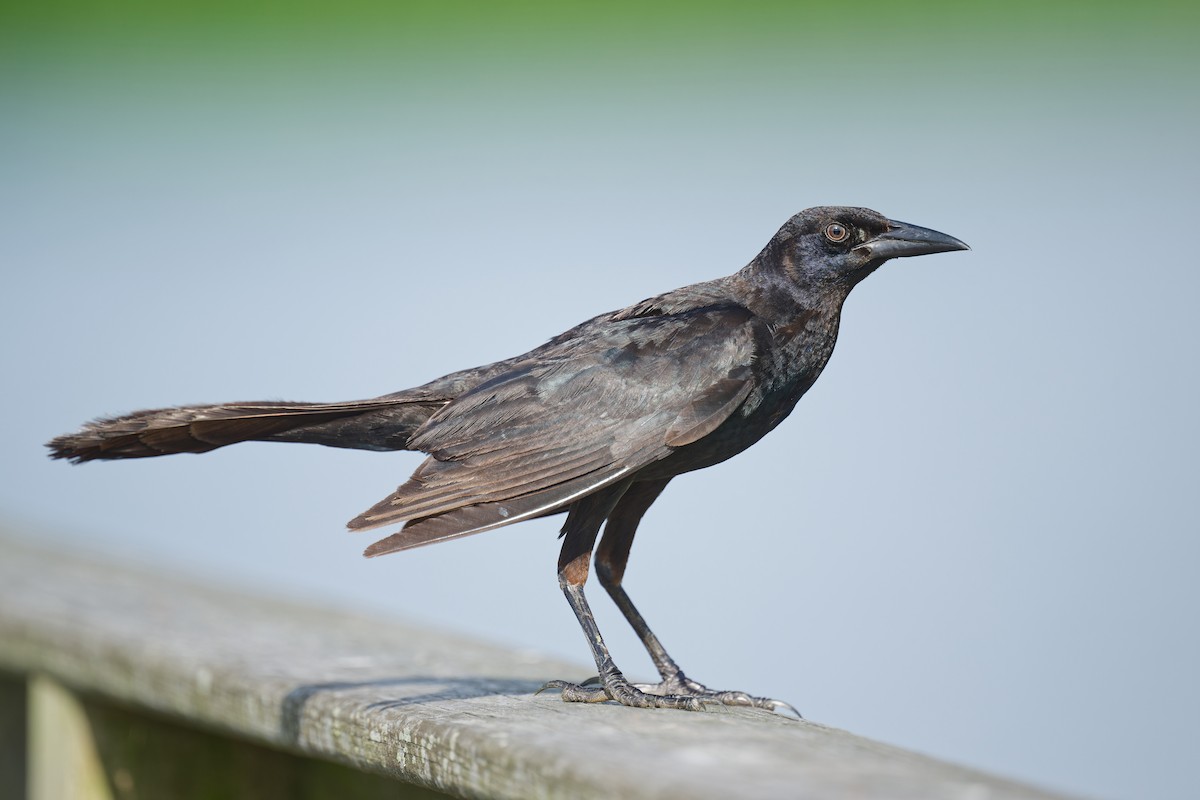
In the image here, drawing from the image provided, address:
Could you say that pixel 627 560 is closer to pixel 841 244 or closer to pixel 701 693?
pixel 701 693

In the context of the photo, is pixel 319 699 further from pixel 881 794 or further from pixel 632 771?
pixel 881 794

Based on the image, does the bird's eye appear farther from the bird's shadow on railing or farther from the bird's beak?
Result: the bird's shadow on railing

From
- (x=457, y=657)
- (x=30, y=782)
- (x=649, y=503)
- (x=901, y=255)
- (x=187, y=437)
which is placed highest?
(x=901, y=255)

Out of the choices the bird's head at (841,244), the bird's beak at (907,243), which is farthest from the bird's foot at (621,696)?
the bird's beak at (907,243)

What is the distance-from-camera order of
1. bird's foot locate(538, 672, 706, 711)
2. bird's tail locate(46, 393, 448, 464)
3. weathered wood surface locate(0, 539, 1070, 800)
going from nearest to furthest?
1. weathered wood surface locate(0, 539, 1070, 800)
2. bird's foot locate(538, 672, 706, 711)
3. bird's tail locate(46, 393, 448, 464)

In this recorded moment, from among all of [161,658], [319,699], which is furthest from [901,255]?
[161,658]

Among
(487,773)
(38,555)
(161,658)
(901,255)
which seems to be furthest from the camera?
(38,555)

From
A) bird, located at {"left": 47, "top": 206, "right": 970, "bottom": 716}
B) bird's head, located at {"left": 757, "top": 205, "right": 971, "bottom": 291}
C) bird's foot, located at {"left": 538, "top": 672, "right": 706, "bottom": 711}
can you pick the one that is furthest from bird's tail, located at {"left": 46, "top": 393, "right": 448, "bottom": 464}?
bird's head, located at {"left": 757, "top": 205, "right": 971, "bottom": 291}

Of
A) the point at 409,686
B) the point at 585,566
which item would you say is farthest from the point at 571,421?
the point at 409,686

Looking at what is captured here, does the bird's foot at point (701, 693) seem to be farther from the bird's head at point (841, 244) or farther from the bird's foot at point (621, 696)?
the bird's head at point (841, 244)
